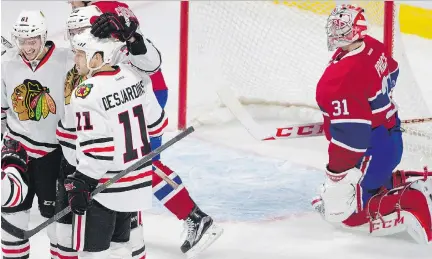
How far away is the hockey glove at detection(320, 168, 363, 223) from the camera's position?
330 cm

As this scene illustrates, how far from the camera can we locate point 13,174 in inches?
115

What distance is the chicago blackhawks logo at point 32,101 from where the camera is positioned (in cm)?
290

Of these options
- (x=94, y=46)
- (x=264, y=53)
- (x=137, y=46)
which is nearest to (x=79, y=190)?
(x=94, y=46)

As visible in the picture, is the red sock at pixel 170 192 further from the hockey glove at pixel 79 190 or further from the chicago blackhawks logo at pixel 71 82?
the hockey glove at pixel 79 190

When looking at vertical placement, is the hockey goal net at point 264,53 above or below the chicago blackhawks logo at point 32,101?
below

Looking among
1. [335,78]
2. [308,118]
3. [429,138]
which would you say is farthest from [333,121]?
[308,118]

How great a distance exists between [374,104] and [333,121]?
16 centimetres

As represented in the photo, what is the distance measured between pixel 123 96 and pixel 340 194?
1015 millimetres

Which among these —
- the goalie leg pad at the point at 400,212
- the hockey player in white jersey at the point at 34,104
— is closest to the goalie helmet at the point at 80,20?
the hockey player in white jersey at the point at 34,104

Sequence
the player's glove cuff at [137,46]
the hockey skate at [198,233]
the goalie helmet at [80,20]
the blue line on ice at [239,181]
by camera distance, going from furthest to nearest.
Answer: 1. the blue line on ice at [239,181]
2. the hockey skate at [198,233]
3. the player's glove cuff at [137,46]
4. the goalie helmet at [80,20]

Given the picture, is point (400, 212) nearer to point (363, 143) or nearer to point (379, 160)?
point (379, 160)

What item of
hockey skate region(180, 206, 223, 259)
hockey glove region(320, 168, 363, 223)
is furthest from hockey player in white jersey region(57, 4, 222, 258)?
hockey glove region(320, 168, 363, 223)

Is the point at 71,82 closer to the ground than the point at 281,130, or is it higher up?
higher up

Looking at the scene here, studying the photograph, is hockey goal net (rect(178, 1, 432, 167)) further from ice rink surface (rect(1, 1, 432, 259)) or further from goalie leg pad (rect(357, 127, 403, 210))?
goalie leg pad (rect(357, 127, 403, 210))
